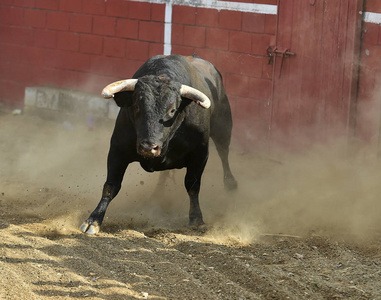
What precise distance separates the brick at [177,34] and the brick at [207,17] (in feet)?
0.99

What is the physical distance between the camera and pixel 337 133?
834 centimetres

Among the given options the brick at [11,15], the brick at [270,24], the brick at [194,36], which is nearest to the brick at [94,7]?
the brick at [11,15]

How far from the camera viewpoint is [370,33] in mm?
7910

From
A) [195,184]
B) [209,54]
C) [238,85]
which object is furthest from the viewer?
[209,54]

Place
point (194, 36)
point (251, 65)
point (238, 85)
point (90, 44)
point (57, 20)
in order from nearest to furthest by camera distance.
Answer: point (251, 65), point (238, 85), point (194, 36), point (90, 44), point (57, 20)

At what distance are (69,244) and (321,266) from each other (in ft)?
6.21

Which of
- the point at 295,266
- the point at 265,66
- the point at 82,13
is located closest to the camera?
the point at 295,266

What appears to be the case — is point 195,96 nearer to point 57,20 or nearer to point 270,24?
point 270,24

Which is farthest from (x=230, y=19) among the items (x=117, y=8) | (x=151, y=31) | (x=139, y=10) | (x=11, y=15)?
(x=11, y=15)

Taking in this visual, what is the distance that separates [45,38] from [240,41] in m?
3.46

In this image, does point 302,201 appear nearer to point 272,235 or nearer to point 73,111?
point 272,235

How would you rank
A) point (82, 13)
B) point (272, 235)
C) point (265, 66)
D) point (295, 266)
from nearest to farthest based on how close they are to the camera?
1. point (295, 266)
2. point (272, 235)
3. point (265, 66)
4. point (82, 13)

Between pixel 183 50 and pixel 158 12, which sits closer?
pixel 183 50

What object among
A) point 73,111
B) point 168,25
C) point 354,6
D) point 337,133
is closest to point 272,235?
point 337,133
